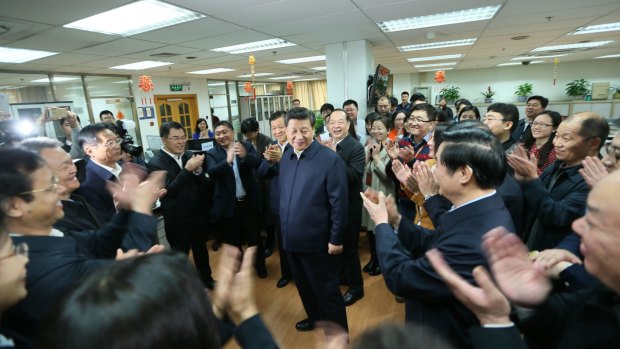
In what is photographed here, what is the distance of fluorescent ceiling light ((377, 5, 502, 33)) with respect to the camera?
3.58 m

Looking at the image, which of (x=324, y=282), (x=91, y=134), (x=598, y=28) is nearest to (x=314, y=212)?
(x=324, y=282)

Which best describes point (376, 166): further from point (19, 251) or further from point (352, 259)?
point (19, 251)

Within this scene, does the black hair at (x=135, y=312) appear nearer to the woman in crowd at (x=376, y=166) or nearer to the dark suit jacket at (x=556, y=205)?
the dark suit jacket at (x=556, y=205)

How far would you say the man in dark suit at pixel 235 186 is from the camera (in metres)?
2.65

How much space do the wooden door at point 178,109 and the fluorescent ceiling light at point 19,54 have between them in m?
3.81

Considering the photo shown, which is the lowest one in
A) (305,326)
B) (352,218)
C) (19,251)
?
(305,326)

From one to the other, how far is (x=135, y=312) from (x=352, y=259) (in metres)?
2.15

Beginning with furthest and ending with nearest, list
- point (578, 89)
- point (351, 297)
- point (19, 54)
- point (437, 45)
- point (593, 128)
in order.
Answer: point (578, 89), point (437, 45), point (19, 54), point (351, 297), point (593, 128)

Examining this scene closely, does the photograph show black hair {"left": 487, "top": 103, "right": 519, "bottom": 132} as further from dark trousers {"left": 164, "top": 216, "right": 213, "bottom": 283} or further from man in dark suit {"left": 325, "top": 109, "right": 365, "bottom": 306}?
dark trousers {"left": 164, "top": 216, "right": 213, "bottom": 283}

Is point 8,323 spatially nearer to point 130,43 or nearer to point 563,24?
point 130,43

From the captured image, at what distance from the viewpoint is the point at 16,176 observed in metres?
0.93

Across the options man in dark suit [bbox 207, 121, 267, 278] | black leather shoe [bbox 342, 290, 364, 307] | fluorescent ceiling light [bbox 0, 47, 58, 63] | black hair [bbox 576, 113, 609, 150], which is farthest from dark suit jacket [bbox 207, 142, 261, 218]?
fluorescent ceiling light [bbox 0, 47, 58, 63]

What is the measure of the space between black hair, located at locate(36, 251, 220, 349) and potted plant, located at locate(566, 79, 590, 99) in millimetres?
13685

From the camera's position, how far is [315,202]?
6.01ft
